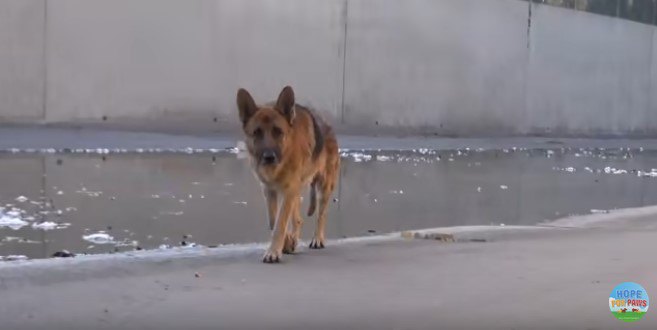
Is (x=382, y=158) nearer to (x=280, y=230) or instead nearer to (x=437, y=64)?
(x=437, y=64)

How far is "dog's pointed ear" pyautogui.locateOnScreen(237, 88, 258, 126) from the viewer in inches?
258

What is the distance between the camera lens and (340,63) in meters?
28.1

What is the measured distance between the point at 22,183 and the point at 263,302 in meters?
7.45

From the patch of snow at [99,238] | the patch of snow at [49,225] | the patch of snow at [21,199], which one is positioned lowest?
the patch of snow at [99,238]

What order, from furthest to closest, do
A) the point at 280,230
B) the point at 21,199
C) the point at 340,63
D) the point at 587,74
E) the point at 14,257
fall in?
1. the point at 587,74
2. the point at 340,63
3. the point at 21,199
4. the point at 14,257
5. the point at 280,230

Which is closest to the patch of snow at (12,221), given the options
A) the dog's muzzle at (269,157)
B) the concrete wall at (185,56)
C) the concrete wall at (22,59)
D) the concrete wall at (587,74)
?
the dog's muzzle at (269,157)

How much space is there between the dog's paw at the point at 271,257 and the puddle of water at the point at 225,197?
4.83ft

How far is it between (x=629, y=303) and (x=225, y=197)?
6883mm

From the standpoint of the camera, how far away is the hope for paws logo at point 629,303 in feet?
16.6

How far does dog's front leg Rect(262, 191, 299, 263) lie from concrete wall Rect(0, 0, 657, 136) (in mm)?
16365

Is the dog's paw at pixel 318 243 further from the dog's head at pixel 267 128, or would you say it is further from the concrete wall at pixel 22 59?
the concrete wall at pixel 22 59

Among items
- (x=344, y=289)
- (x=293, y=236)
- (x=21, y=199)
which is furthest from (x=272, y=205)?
(x=21, y=199)

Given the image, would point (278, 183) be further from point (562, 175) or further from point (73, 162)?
point (562, 175)

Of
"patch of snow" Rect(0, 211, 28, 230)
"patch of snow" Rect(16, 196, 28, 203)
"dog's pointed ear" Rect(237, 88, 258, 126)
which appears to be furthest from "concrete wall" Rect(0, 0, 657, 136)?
"dog's pointed ear" Rect(237, 88, 258, 126)
